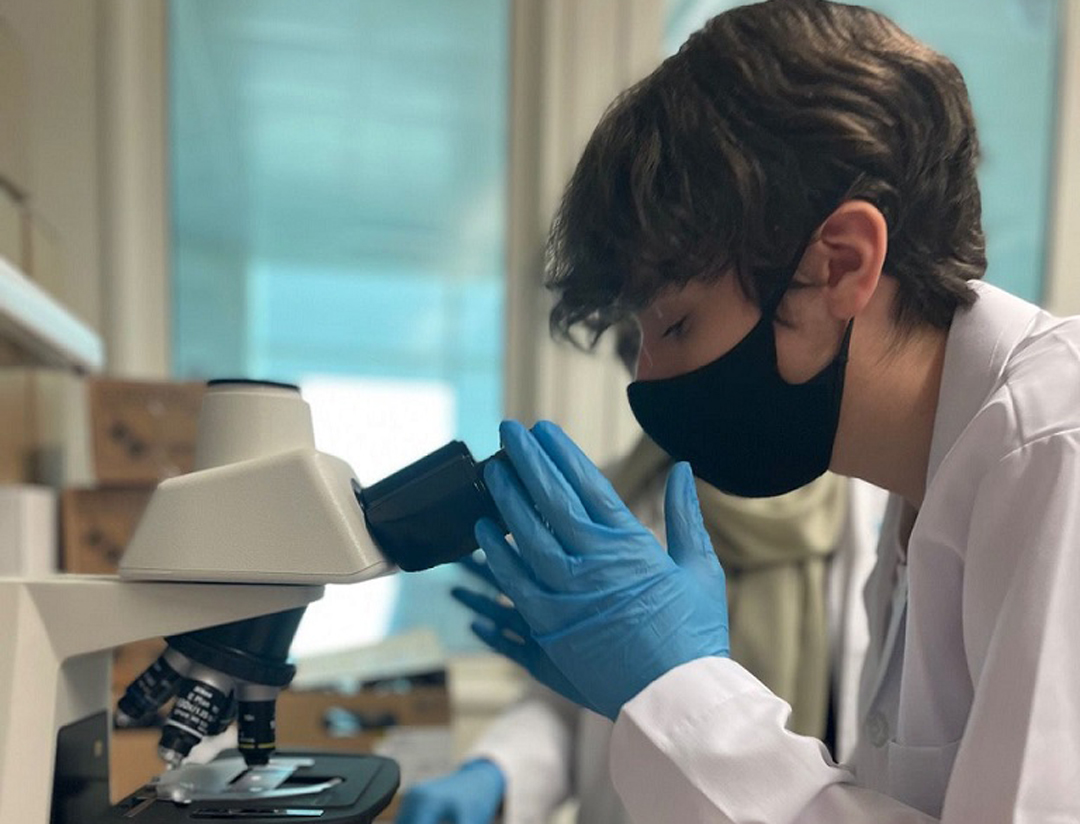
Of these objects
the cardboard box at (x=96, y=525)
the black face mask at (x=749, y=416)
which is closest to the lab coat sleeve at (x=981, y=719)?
the black face mask at (x=749, y=416)

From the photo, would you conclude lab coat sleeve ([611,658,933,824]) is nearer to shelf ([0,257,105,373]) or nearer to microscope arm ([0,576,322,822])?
microscope arm ([0,576,322,822])

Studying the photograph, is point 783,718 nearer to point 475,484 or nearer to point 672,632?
point 672,632

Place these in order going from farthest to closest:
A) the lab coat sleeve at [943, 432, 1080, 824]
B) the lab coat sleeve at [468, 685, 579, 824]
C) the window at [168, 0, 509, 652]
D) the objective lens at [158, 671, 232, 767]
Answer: the window at [168, 0, 509, 652] → the lab coat sleeve at [468, 685, 579, 824] → the objective lens at [158, 671, 232, 767] → the lab coat sleeve at [943, 432, 1080, 824]

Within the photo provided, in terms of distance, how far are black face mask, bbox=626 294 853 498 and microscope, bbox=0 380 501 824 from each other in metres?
0.17

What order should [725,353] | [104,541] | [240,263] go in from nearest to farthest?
[725,353]
[104,541]
[240,263]

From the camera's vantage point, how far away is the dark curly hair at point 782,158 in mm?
575

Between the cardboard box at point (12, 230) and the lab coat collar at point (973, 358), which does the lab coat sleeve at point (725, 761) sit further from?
the cardboard box at point (12, 230)

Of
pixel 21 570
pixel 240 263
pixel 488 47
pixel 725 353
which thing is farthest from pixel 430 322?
pixel 725 353

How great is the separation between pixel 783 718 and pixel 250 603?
13.8 inches

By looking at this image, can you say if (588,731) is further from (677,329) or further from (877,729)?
(677,329)

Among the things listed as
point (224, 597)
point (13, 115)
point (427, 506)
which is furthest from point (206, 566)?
point (13, 115)

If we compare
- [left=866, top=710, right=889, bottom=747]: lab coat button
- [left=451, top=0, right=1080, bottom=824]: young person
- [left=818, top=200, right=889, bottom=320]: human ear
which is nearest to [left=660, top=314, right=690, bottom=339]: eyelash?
[left=451, top=0, right=1080, bottom=824]: young person

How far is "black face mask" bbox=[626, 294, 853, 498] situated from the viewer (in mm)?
626

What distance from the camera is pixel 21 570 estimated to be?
1.04m
